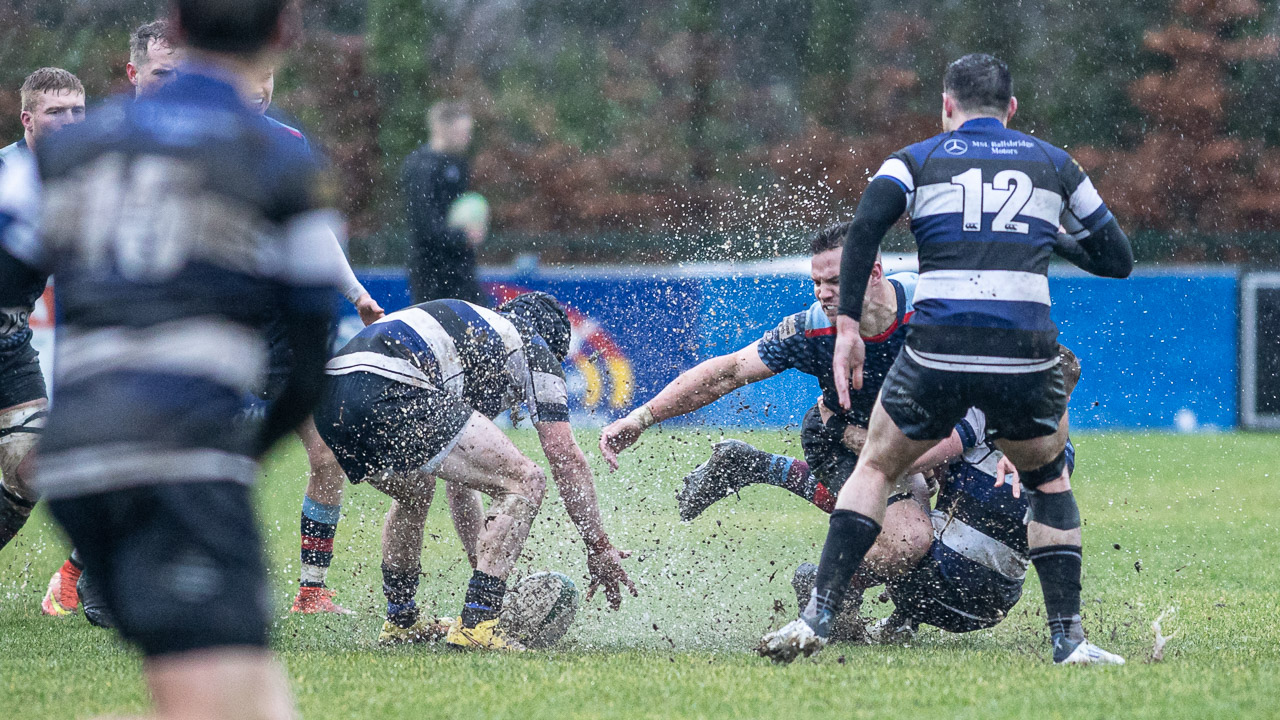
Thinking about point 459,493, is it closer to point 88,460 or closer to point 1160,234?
point 88,460

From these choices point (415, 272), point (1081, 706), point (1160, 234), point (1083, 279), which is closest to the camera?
point (1081, 706)

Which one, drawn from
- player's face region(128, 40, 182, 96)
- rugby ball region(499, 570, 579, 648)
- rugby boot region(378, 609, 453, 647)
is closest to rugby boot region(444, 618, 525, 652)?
rugby ball region(499, 570, 579, 648)

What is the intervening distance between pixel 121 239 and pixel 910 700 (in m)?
2.45

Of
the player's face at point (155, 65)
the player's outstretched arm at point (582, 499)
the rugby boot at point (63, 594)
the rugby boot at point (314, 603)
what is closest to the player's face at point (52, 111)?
the player's face at point (155, 65)

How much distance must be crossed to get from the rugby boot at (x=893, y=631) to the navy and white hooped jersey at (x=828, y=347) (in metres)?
0.74

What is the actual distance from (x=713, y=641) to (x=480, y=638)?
2.70ft

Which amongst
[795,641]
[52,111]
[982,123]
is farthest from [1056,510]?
[52,111]

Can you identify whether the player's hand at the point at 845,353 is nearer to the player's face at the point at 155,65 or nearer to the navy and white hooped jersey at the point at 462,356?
the navy and white hooped jersey at the point at 462,356

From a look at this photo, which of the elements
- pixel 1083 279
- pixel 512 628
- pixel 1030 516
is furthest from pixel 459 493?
pixel 1083 279

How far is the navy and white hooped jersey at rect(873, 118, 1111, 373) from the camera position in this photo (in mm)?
4141

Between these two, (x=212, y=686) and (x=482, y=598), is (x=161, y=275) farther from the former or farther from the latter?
(x=482, y=598)

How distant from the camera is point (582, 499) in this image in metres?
5.02

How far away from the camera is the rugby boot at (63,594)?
226 inches

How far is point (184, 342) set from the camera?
2.13m
